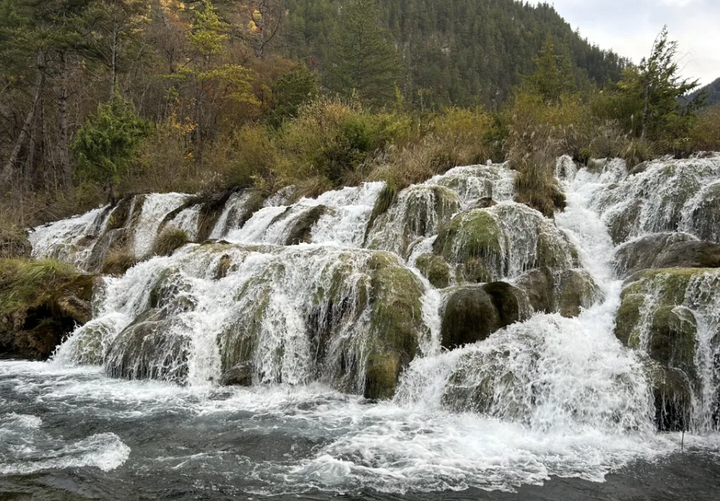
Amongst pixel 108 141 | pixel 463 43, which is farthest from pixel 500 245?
pixel 463 43

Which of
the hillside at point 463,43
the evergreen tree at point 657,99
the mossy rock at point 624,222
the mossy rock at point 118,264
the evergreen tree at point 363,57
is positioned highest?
the hillside at point 463,43

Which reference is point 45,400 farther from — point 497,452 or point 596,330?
point 596,330

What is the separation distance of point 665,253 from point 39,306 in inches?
498

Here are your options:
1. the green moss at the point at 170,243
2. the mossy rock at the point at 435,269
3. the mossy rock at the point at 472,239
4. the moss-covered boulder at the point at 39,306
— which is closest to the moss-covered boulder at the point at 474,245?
the mossy rock at the point at 472,239

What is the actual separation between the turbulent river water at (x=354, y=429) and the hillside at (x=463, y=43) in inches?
1757

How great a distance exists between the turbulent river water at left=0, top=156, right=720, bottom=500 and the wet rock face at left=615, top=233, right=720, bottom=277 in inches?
32.3

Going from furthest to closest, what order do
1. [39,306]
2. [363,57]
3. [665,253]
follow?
[363,57] → [39,306] → [665,253]

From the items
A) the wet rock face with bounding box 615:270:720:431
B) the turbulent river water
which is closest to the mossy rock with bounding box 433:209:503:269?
the turbulent river water

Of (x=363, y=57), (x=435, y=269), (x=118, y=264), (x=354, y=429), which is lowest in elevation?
(x=354, y=429)

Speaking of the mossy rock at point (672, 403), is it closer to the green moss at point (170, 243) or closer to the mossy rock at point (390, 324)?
the mossy rock at point (390, 324)

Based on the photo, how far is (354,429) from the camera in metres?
6.62

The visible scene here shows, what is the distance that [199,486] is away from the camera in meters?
5.20

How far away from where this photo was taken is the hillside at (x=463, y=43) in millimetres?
58188

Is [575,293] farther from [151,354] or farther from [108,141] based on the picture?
[108,141]
